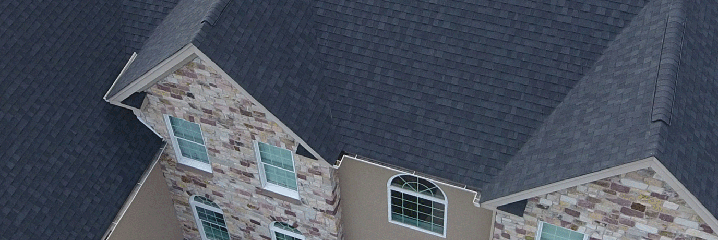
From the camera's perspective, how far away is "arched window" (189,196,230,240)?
23.1 m

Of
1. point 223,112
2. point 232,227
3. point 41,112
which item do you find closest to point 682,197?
point 223,112

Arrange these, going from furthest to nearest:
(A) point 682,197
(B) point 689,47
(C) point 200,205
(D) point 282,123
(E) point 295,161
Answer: (C) point 200,205
(E) point 295,161
(D) point 282,123
(B) point 689,47
(A) point 682,197

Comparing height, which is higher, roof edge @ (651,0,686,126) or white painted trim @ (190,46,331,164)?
roof edge @ (651,0,686,126)

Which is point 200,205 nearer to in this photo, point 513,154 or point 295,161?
point 295,161

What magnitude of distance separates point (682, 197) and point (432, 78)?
6.92 m

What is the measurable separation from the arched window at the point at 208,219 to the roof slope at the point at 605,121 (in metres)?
9.95

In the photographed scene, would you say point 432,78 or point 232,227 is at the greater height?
point 432,78

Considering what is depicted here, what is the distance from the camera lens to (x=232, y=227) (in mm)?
23469

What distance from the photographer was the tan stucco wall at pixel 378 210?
765 inches

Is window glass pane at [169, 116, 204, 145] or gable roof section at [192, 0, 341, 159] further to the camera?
window glass pane at [169, 116, 204, 145]

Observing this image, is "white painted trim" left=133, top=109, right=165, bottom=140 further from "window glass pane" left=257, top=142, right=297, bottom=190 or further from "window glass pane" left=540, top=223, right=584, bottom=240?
"window glass pane" left=540, top=223, right=584, bottom=240

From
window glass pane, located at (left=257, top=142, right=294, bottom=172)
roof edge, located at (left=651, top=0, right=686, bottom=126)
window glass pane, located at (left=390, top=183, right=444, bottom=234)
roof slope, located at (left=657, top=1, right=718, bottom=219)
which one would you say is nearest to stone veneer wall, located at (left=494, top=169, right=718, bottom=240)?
roof slope, located at (left=657, top=1, right=718, bottom=219)

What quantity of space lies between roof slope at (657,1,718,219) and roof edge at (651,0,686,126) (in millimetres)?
186

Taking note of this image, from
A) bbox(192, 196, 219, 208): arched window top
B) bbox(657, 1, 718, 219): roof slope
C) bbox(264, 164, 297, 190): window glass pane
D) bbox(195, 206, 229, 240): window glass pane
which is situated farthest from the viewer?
bbox(195, 206, 229, 240): window glass pane
